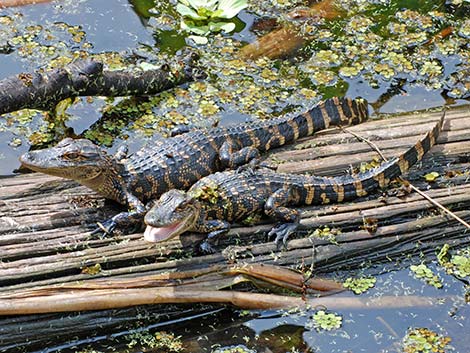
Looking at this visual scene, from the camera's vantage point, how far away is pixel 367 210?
5.31m

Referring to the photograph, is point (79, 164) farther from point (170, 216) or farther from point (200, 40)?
point (200, 40)

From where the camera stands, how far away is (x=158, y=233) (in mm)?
4738

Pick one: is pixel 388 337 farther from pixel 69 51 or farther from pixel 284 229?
pixel 69 51

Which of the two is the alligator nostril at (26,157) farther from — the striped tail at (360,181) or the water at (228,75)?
the striped tail at (360,181)

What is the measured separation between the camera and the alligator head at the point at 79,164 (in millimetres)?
5109

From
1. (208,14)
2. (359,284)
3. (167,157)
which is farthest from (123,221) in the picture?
(208,14)

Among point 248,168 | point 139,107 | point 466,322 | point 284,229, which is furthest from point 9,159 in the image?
point 466,322

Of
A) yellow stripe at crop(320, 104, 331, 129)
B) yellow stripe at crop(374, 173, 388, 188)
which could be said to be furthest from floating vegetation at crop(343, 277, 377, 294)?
yellow stripe at crop(320, 104, 331, 129)

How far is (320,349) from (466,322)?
3.15 feet

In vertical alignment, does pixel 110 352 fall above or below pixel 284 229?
below

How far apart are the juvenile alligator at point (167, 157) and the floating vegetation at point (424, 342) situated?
5.52 ft

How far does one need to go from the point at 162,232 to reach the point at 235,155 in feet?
3.69

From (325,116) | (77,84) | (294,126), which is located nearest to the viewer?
(294,126)

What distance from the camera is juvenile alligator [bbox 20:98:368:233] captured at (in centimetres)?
514
